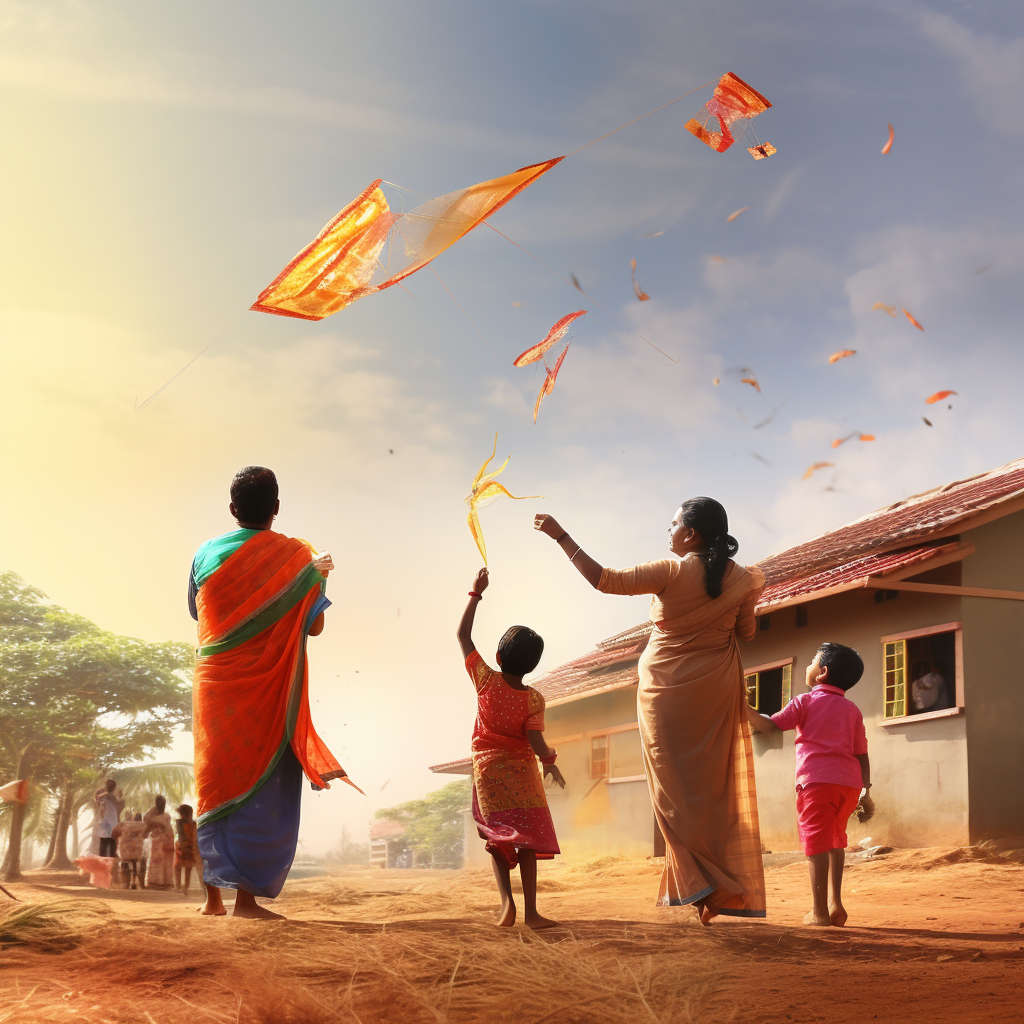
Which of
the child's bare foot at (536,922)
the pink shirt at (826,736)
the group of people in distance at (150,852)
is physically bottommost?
the group of people in distance at (150,852)

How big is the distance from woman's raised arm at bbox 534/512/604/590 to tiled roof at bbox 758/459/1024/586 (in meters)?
7.74

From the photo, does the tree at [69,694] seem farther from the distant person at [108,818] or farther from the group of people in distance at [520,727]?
the group of people in distance at [520,727]

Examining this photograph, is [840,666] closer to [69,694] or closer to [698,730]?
[698,730]

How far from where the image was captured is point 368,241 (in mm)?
6766

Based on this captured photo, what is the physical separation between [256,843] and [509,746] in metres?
1.40

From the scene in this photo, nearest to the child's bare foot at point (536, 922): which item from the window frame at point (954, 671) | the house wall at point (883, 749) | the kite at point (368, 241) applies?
the kite at point (368, 241)

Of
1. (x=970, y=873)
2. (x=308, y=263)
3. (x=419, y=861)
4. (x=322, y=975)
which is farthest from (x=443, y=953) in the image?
(x=419, y=861)

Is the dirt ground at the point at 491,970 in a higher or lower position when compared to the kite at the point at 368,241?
lower

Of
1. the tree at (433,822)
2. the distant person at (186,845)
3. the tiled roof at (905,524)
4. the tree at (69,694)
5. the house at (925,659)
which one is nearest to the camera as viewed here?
the house at (925,659)

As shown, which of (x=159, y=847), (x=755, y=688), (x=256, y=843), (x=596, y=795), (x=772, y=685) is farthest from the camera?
(x=596, y=795)

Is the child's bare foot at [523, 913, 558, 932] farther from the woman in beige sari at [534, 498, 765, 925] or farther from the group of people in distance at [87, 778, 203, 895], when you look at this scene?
the group of people in distance at [87, 778, 203, 895]

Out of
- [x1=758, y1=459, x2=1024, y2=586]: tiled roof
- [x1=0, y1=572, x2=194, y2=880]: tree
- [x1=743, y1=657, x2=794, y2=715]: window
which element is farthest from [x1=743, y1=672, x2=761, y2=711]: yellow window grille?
[x1=0, y1=572, x2=194, y2=880]: tree

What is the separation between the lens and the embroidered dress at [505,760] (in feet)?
17.5

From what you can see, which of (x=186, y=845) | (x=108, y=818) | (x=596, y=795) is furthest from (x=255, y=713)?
(x=596, y=795)
